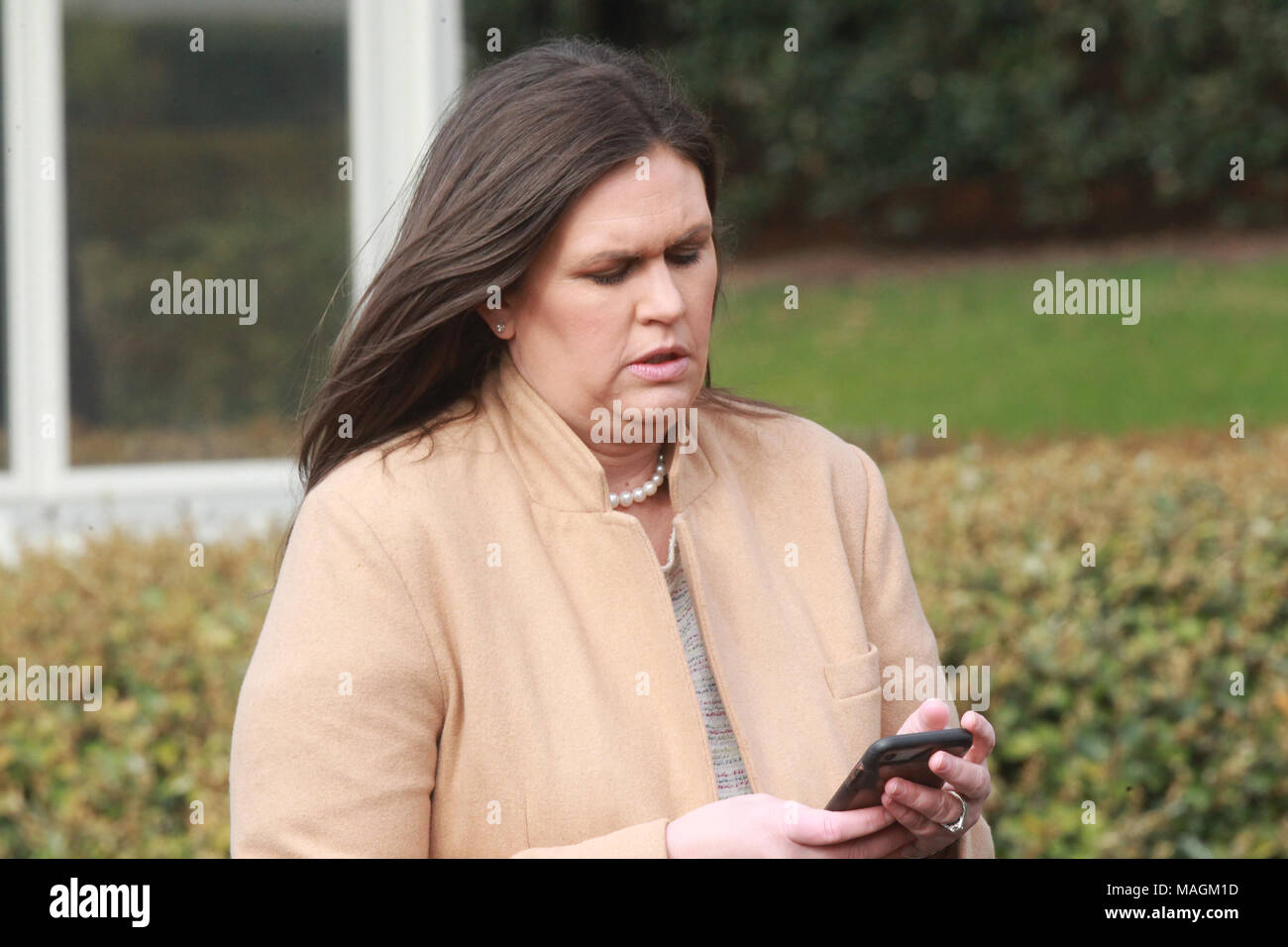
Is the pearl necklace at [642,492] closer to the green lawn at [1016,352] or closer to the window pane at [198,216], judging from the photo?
the window pane at [198,216]

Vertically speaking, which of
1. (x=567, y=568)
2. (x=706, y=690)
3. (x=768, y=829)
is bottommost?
(x=768, y=829)

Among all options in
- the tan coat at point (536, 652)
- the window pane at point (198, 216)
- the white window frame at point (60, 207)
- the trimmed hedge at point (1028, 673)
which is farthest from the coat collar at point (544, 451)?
the window pane at point (198, 216)

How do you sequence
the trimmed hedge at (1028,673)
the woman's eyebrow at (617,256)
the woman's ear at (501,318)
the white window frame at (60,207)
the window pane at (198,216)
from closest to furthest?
the woman's eyebrow at (617,256) → the woman's ear at (501,318) → the trimmed hedge at (1028,673) → the white window frame at (60,207) → the window pane at (198,216)

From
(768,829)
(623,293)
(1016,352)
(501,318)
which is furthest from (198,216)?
(1016,352)

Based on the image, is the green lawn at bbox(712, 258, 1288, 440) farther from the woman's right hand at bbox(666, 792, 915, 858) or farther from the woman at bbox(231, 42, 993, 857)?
the woman's right hand at bbox(666, 792, 915, 858)

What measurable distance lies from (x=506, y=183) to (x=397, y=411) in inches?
14.5

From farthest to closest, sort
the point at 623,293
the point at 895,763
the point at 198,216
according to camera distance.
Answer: the point at 198,216 < the point at 623,293 < the point at 895,763

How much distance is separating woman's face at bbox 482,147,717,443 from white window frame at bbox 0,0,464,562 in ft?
11.9

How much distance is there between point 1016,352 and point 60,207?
7070 millimetres

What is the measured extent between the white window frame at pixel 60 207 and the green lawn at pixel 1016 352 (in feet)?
11.2

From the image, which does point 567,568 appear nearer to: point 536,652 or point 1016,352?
point 536,652

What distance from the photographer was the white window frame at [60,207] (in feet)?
19.0

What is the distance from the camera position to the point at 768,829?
6.58ft
